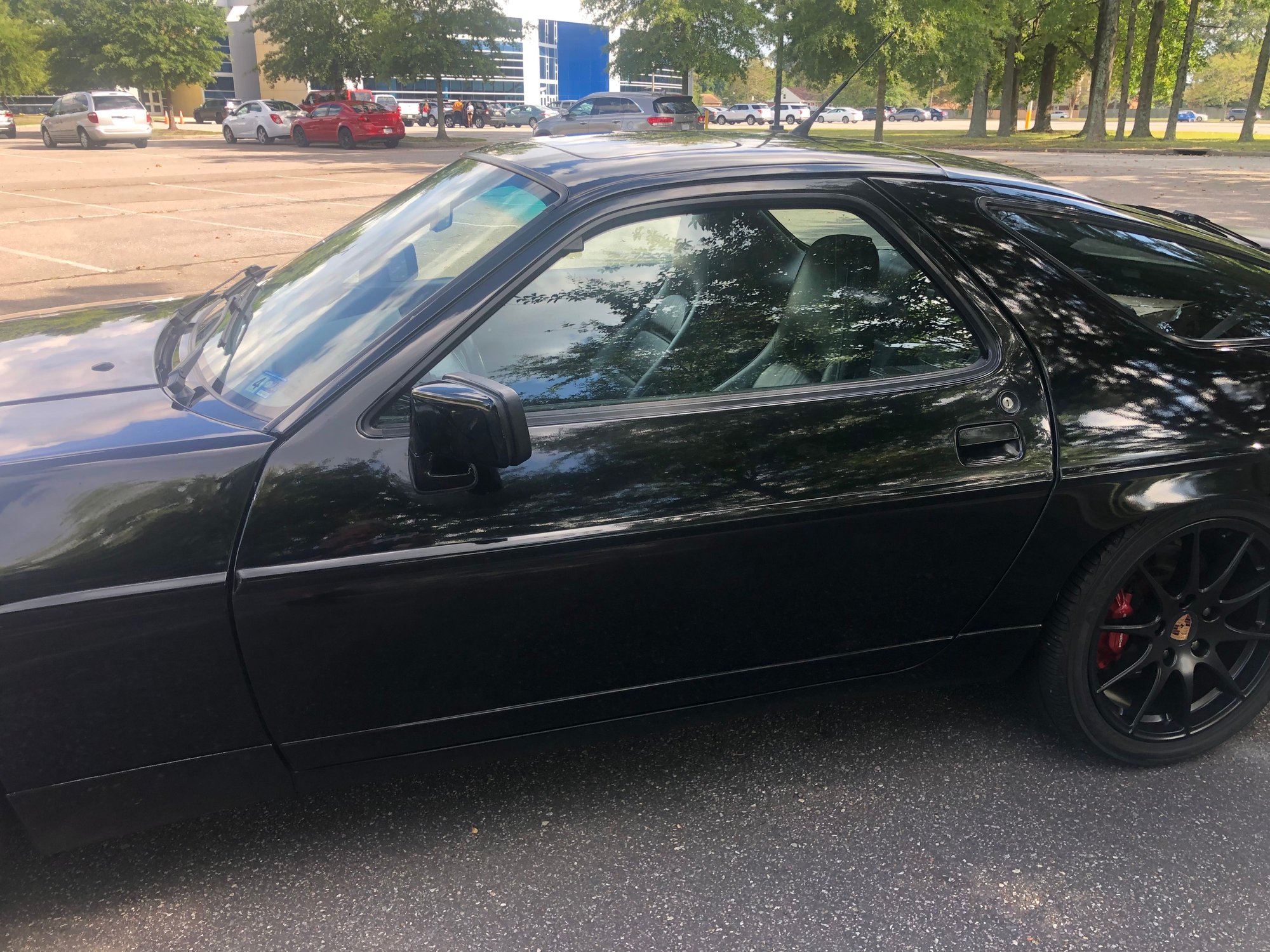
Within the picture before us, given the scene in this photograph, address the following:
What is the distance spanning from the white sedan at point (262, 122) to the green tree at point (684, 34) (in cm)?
1125

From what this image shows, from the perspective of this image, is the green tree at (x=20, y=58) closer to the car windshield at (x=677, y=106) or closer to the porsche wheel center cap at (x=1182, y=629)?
the car windshield at (x=677, y=106)

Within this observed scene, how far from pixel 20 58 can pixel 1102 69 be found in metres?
52.7

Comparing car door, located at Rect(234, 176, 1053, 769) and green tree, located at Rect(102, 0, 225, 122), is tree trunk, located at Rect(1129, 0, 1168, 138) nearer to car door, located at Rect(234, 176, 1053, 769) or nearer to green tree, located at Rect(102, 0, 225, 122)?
car door, located at Rect(234, 176, 1053, 769)

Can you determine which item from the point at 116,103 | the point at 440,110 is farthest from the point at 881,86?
the point at 116,103

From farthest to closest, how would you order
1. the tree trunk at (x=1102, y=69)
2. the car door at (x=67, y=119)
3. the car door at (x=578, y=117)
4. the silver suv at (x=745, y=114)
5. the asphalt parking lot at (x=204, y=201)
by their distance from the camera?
the silver suv at (x=745, y=114), the tree trunk at (x=1102, y=69), the car door at (x=67, y=119), the car door at (x=578, y=117), the asphalt parking lot at (x=204, y=201)

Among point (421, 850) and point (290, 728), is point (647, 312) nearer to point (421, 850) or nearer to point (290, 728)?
point (290, 728)

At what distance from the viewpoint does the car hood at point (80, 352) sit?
7.20 feet

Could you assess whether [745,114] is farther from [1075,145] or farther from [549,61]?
[1075,145]

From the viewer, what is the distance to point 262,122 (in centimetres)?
3422

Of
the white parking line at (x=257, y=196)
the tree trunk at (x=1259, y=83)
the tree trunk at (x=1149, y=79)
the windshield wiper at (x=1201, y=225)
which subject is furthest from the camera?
the tree trunk at (x=1149, y=79)

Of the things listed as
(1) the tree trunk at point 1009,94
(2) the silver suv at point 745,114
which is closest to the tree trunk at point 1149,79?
(1) the tree trunk at point 1009,94

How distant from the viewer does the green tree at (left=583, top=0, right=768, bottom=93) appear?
3222cm

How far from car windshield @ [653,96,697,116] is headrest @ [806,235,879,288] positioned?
2485cm

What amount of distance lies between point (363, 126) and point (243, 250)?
23.7m
